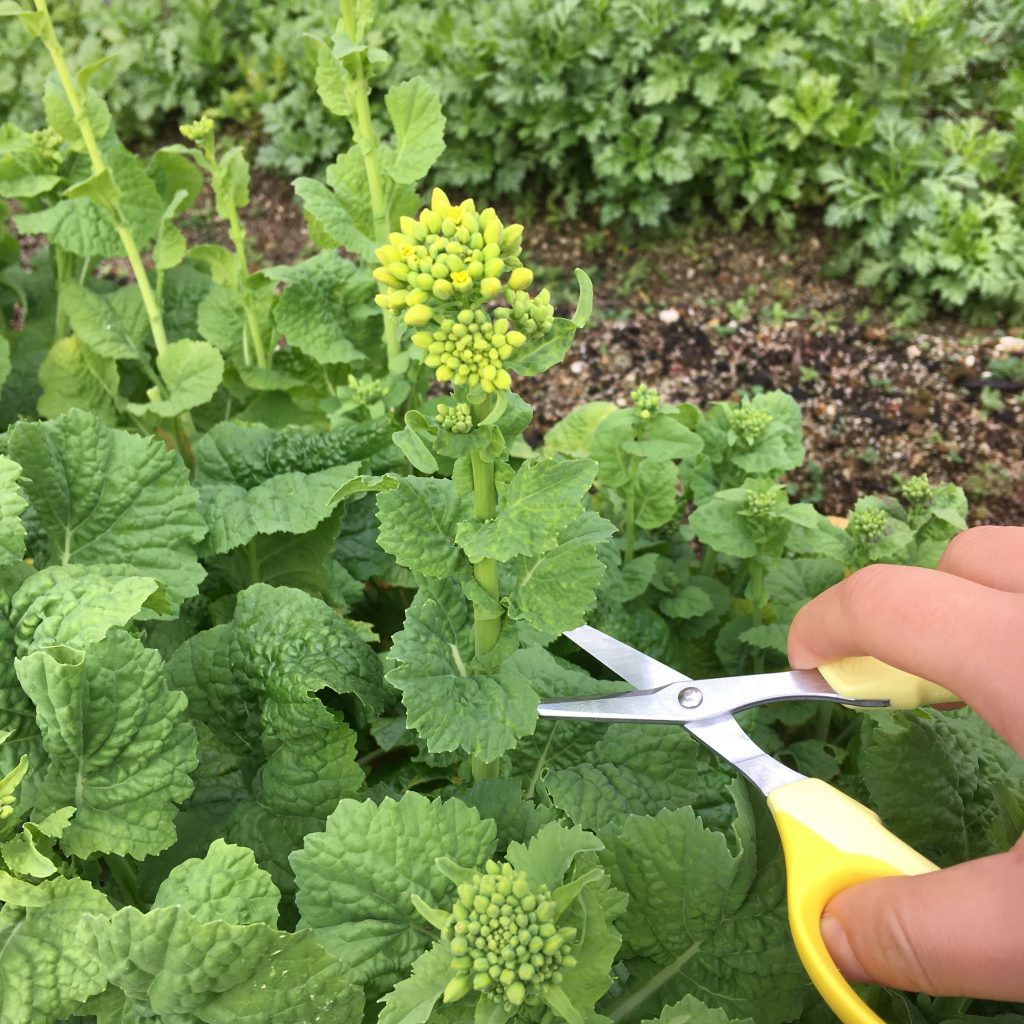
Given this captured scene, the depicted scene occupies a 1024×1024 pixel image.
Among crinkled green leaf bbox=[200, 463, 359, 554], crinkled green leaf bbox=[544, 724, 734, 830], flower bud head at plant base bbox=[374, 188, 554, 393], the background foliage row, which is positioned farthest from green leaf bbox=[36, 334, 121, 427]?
the background foliage row

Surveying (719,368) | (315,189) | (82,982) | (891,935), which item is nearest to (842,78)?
(719,368)

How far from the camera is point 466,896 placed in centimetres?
83

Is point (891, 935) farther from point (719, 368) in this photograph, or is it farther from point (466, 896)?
point (719, 368)

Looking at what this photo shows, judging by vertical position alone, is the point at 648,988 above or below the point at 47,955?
below

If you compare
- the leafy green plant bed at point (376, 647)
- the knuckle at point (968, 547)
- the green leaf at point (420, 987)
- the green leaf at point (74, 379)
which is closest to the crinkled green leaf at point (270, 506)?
the leafy green plant bed at point (376, 647)

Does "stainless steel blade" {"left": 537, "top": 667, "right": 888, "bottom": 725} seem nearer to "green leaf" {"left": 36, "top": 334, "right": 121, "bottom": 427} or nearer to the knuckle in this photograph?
the knuckle

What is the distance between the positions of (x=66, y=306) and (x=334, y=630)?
1128 millimetres

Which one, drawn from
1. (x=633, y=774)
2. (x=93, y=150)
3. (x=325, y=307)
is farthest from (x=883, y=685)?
(x=93, y=150)

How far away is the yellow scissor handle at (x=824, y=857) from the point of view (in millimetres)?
939

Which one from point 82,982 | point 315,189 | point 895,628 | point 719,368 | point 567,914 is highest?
point 315,189

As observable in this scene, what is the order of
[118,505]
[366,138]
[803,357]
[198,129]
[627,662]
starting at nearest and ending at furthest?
[627,662] < [118,505] < [366,138] < [198,129] < [803,357]

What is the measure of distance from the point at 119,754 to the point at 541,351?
2.35 feet

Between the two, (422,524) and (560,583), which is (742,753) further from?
(422,524)

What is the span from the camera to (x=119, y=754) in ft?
3.75
